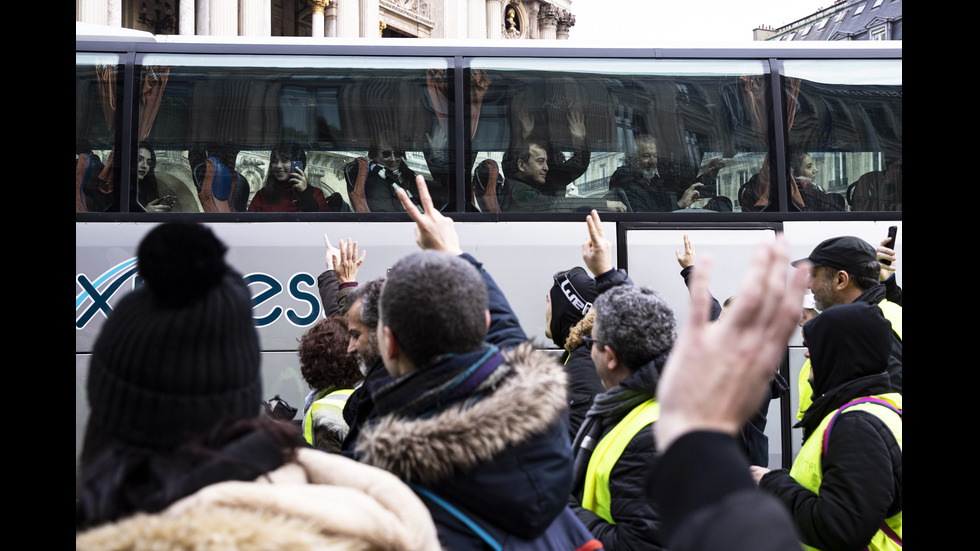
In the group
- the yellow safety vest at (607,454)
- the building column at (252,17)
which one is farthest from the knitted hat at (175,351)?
the building column at (252,17)

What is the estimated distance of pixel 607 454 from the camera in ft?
8.87

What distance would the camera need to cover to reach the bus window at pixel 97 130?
612 cm

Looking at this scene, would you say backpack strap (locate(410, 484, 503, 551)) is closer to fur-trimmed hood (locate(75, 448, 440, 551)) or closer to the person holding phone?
fur-trimmed hood (locate(75, 448, 440, 551))

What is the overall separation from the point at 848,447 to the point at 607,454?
729 millimetres

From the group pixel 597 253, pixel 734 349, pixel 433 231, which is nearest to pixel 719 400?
pixel 734 349

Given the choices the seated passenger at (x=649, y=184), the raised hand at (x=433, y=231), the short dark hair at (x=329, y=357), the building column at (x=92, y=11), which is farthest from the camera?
the building column at (x=92, y=11)

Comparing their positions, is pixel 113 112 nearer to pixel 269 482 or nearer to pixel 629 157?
pixel 629 157

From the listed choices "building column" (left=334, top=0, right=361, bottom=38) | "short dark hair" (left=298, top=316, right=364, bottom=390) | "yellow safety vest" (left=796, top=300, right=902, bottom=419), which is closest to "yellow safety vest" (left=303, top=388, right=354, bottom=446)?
"short dark hair" (left=298, top=316, right=364, bottom=390)

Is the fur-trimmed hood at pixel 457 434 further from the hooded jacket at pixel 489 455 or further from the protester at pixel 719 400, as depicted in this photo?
the protester at pixel 719 400

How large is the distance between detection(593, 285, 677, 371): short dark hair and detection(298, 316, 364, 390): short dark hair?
4.26 feet

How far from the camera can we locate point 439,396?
1774mm

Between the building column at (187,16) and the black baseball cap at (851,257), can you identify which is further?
the building column at (187,16)

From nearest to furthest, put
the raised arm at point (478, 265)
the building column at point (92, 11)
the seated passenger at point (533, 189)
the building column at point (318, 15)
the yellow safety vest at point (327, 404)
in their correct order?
the raised arm at point (478, 265) < the yellow safety vest at point (327, 404) < the seated passenger at point (533, 189) < the building column at point (92, 11) < the building column at point (318, 15)

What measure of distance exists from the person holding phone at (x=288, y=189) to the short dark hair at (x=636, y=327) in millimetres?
3776
